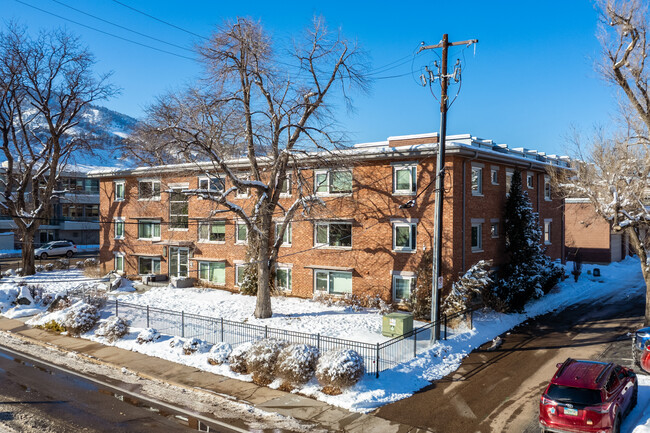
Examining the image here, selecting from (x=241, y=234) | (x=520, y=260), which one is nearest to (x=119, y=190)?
(x=241, y=234)

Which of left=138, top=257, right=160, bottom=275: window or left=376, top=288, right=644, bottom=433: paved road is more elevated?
left=138, top=257, right=160, bottom=275: window

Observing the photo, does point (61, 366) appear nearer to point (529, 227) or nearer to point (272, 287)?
point (272, 287)

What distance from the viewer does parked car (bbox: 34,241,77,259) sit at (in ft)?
177

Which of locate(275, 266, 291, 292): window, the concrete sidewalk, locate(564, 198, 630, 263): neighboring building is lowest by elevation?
the concrete sidewalk

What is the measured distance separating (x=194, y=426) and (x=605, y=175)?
79.2 feet

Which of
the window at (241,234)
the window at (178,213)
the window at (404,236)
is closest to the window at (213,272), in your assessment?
the window at (241,234)

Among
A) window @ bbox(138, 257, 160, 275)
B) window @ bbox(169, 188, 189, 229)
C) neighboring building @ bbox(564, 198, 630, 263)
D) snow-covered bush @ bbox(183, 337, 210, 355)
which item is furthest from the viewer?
neighboring building @ bbox(564, 198, 630, 263)

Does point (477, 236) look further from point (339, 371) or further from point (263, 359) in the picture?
point (263, 359)

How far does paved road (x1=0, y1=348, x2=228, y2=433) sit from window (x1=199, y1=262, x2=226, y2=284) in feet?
52.6

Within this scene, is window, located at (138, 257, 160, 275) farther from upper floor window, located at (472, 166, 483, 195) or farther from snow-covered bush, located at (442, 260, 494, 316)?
upper floor window, located at (472, 166, 483, 195)

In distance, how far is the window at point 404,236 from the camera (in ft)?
80.5

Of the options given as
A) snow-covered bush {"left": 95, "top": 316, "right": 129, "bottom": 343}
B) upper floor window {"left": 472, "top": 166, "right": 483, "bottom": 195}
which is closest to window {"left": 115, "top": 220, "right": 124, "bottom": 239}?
snow-covered bush {"left": 95, "top": 316, "right": 129, "bottom": 343}

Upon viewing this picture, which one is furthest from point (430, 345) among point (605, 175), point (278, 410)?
point (605, 175)

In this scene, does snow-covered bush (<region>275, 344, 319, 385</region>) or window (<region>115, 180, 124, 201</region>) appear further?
window (<region>115, 180, 124, 201</region>)
